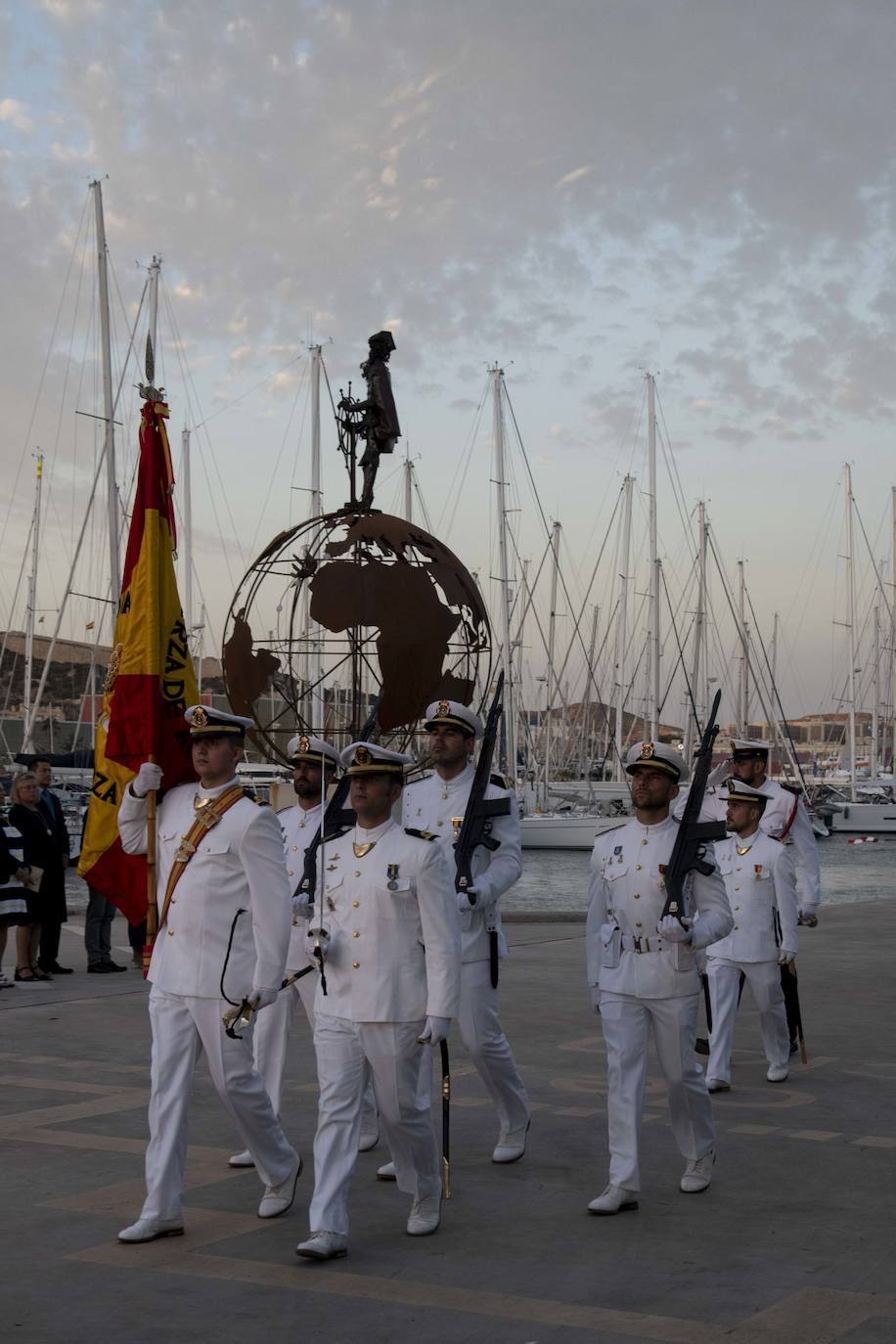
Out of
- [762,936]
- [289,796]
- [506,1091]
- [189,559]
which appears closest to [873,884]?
[289,796]

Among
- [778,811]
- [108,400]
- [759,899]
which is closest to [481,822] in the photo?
[759,899]

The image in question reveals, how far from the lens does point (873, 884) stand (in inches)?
1676

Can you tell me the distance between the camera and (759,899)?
33.2 feet

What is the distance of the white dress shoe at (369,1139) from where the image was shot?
795 centimetres

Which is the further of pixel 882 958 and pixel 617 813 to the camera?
pixel 617 813

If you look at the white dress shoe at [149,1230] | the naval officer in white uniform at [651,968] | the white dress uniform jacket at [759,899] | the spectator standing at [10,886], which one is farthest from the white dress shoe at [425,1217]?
the spectator standing at [10,886]

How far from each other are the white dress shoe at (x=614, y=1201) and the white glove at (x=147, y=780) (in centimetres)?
256

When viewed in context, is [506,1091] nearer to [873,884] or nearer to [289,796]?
[289,796]

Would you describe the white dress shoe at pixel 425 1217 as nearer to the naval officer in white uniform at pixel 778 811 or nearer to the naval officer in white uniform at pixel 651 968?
the naval officer in white uniform at pixel 651 968

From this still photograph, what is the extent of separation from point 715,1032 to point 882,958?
7584mm

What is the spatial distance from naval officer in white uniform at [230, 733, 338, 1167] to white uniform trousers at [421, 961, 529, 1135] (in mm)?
760

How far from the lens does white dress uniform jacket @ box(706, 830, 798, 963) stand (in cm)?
995

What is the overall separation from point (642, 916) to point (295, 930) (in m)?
1.92

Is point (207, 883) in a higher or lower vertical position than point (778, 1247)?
higher
